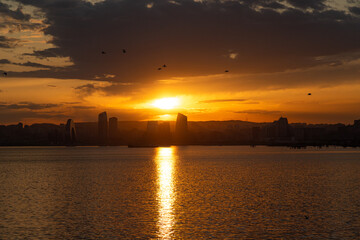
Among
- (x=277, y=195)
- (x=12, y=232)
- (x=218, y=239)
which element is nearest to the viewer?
(x=218, y=239)

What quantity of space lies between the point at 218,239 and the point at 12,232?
1658 centimetres

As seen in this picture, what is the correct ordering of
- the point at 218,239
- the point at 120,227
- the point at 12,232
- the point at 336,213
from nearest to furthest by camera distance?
the point at 218,239
the point at 12,232
the point at 120,227
the point at 336,213

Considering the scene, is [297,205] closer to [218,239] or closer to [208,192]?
[208,192]

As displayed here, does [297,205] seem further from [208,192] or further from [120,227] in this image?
[120,227]

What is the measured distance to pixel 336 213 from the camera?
40.8 meters

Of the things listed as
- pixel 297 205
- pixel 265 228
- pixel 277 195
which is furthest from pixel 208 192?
pixel 265 228

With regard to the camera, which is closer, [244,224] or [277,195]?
[244,224]

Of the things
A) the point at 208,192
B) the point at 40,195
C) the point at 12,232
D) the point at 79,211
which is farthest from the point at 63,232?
the point at 208,192

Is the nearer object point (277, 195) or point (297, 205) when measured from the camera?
point (297, 205)

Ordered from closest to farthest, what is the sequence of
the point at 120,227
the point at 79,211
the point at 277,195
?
the point at 120,227 < the point at 79,211 < the point at 277,195

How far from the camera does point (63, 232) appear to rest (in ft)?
108

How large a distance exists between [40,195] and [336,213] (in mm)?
39173

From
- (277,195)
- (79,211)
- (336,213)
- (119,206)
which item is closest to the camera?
(336,213)

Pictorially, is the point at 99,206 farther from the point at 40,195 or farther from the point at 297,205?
the point at 297,205
